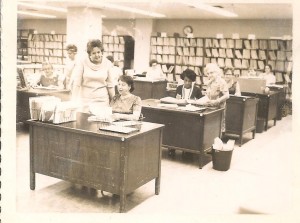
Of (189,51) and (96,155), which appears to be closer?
(96,155)

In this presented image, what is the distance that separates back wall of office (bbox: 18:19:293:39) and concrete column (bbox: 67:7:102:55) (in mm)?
1130

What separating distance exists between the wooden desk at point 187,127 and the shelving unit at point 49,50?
7.90 metres

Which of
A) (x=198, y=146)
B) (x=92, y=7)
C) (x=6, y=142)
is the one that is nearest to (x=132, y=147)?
(x=6, y=142)

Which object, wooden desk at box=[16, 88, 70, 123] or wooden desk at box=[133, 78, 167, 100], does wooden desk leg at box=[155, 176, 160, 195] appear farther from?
wooden desk at box=[133, 78, 167, 100]

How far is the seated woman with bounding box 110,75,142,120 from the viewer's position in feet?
12.3

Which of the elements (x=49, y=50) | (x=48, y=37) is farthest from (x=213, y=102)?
(x=48, y=37)

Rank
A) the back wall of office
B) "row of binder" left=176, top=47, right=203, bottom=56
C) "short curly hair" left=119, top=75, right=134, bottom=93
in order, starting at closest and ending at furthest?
"short curly hair" left=119, top=75, right=134, bottom=93, the back wall of office, "row of binder" left=176, top=47, right=203, bottom=56

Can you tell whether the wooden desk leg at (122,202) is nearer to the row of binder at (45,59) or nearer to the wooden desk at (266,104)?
the wooden desk at (266,104)

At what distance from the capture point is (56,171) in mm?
3266

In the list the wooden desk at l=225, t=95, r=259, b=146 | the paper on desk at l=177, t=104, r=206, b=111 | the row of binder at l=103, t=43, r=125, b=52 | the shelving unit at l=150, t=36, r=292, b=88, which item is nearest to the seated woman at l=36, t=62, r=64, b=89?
the paper on desk at l=177, t=104, r=206, b=111

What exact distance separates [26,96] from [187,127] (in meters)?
2.48

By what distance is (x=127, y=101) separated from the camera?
3844 mm

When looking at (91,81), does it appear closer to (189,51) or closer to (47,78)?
(47,78)

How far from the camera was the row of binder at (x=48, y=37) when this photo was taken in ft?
40.3
